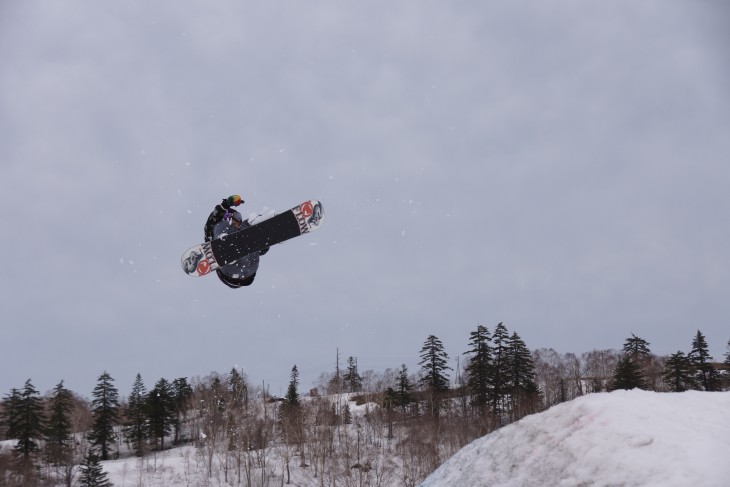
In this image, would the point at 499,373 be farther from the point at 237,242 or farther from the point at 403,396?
the point at 237,242

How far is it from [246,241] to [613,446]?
1641cm

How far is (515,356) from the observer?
66312 millimetres

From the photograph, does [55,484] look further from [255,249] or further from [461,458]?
[461,458]

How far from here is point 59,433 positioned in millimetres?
64188

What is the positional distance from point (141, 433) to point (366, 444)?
3406 centimetres

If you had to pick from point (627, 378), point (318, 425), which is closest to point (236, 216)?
point (318, 425)

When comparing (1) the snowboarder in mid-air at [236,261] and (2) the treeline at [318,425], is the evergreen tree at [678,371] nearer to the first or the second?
(2) the treeline at [318,425]

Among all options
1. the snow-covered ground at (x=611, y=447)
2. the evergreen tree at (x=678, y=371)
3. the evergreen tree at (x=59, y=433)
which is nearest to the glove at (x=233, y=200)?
the snow-covered ground at (x=611, y=447)

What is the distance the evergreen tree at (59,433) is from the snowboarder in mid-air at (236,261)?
165 feet

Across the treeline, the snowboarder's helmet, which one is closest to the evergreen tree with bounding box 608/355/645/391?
the treeline

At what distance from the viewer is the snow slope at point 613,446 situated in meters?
7.51

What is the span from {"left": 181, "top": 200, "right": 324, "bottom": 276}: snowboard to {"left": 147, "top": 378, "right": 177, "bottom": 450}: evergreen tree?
2531 inches

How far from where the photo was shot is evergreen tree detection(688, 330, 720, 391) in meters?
59.4

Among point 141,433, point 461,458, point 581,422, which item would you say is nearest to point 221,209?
point 461,458
